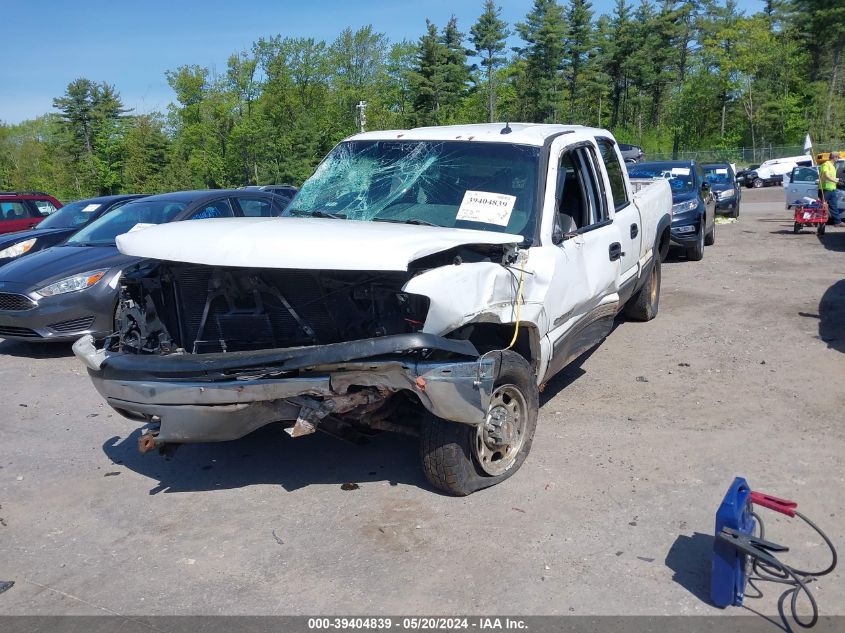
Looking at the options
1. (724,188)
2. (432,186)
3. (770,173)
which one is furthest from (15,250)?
(770,173)

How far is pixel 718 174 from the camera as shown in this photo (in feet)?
69.9

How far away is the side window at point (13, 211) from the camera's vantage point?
16.2 metres

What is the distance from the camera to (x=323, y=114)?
211 ft

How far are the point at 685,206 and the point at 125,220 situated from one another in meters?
9.11

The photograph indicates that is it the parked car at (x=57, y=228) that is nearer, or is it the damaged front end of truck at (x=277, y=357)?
the damaged front end of truck at (x=277, y=357)

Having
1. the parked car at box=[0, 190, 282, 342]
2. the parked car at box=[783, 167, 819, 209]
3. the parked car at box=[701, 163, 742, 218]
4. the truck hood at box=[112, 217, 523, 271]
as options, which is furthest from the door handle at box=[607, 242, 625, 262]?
the parked car at box=[783, 167, 819, 209]

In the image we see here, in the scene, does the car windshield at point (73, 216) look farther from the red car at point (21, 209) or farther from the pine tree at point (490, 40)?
the pine tree at point (490, 40)

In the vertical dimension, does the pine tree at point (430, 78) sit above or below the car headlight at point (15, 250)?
above

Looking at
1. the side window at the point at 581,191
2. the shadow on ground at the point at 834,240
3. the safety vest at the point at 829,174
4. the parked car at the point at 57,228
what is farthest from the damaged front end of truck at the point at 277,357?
the safety vest at the point at 829,174

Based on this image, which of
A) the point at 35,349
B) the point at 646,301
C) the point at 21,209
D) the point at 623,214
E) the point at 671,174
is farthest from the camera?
the point at 21,209

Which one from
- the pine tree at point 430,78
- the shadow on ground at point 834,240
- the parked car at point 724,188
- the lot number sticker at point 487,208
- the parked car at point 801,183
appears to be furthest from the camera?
the pine tree at point 430,78

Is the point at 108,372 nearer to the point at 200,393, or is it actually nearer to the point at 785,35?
the point at 200,393

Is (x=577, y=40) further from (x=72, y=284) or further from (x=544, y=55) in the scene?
(x=72, y=284)

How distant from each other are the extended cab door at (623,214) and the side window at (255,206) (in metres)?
4.51
